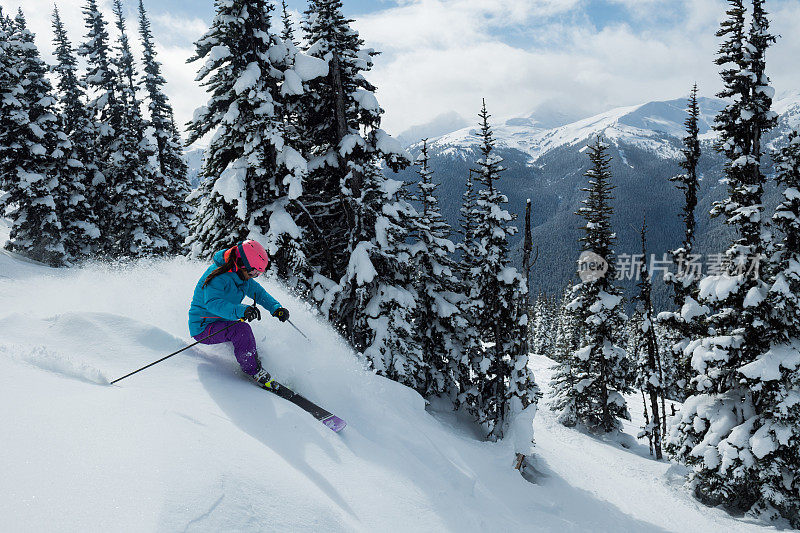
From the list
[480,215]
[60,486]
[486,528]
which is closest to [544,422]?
[480,215]

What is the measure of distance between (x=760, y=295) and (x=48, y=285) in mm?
22036

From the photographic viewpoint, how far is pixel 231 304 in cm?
667

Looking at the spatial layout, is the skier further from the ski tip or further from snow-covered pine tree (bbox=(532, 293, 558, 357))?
snow-covered pine tree (bbox=(532, 293, 558, 357))

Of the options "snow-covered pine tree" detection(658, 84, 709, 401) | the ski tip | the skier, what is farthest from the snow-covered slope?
"snow-covered pine tree" detection(658, 84, 709, 401)

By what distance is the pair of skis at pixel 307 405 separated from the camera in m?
6.62

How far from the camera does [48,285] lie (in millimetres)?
10836

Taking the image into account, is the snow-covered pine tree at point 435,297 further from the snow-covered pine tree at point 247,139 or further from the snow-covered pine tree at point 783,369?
the snow-covered pine tree at point 783,369

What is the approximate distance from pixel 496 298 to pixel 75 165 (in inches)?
1033

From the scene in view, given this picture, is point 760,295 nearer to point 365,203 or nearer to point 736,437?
point 736,437

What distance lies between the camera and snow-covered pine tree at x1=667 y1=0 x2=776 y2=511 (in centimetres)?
1548

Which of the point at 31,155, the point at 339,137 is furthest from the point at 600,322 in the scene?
the point at 31,155

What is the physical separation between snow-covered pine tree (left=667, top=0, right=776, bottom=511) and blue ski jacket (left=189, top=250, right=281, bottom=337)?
1670cm

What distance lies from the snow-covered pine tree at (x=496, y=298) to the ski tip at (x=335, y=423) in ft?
41.4

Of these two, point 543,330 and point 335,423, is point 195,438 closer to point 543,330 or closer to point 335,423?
point 335,423
